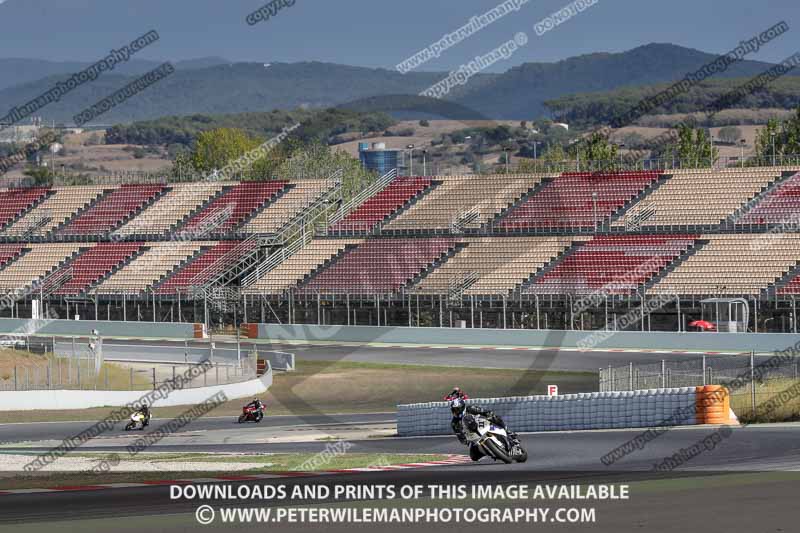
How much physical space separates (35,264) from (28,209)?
27.3ft

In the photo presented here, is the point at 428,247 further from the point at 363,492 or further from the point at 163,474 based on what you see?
the point at 363,492

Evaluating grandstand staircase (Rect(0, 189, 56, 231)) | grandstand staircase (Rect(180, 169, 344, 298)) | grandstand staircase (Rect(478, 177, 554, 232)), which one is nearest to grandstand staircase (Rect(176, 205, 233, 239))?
grandstand staircase (Rect(180, 169, 344, 298))

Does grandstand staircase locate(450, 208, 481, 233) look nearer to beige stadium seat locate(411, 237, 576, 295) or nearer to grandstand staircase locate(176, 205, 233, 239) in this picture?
beige stadium seat locate(411, 237, 576, 295)

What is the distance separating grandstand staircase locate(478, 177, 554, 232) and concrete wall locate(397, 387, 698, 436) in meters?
31.1

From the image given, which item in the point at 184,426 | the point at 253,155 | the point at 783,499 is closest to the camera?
the point at 783,499

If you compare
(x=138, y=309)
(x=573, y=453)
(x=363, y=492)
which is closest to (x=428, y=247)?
(x=138, y=309)

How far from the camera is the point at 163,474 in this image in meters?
21.8

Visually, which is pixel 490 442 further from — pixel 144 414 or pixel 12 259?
pixel 12 259

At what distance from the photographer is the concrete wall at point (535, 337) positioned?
153ft

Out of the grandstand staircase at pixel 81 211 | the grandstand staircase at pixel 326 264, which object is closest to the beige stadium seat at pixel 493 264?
the grandstand staircase at pixel 326 264

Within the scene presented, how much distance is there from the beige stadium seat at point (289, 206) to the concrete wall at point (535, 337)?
9989mm

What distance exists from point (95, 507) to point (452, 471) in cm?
565

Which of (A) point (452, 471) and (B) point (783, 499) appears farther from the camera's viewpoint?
(A) point (452, 471)

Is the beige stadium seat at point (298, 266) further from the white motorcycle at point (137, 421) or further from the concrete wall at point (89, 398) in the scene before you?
the white motorcycle at point (137, 421)
